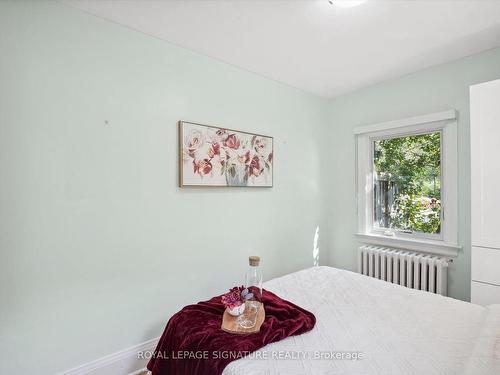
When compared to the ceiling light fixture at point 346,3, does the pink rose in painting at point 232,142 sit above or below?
below

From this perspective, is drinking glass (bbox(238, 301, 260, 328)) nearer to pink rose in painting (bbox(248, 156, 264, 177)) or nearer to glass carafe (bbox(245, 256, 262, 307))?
glass carafe (bbox(245, 256, 262, 307))

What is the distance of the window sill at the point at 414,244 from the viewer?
8.66 ft

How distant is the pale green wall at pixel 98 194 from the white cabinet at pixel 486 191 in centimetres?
186

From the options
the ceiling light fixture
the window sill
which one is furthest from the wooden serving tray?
the window sill

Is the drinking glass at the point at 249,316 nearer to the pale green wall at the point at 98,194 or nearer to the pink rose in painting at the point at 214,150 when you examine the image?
the pale green wall at the point at 98,194

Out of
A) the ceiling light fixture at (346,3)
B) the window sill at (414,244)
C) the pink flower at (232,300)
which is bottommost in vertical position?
the pink flower at (232,300)

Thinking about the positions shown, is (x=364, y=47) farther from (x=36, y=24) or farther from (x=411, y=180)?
(x=36, y=24)

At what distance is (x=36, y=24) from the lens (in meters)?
1.72

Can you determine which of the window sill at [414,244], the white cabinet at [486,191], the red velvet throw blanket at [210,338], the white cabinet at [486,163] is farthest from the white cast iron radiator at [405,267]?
the red velvet throw blanket at [210,338]

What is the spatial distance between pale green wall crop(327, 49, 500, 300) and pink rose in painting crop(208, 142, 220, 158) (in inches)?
69.9

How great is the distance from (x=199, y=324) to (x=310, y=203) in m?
2.29

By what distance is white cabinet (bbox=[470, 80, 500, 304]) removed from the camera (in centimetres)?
196

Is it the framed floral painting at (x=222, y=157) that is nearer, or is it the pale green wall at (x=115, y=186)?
the pale green wall at (x=115, y=186)

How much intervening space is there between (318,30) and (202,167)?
1.41 m
